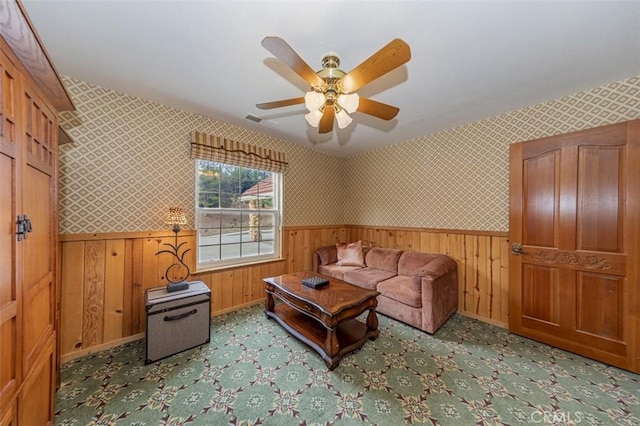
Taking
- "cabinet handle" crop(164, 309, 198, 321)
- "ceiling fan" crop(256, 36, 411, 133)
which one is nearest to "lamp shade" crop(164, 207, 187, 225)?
"cabinet handle" crop(164, 309, 198, 321)

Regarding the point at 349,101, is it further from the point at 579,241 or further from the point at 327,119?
the point at 579,241

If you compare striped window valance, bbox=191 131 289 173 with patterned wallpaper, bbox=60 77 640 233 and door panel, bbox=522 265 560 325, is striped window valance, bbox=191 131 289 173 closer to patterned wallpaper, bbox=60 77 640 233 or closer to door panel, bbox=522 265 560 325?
patterned wallpaper, bbox=60 77 640 233

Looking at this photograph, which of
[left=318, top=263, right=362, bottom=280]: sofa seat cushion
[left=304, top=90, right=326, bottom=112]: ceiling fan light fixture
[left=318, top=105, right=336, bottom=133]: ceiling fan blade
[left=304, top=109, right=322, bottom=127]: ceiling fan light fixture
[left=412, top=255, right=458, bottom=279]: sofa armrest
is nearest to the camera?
[left=304, top=90, right=326, bottom=112]: ceiling fan light fixture

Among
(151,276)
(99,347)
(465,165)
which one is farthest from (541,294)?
(99,347)

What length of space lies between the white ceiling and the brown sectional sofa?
6.43 feet

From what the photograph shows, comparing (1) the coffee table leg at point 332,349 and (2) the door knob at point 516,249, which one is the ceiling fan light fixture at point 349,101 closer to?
(1) the coffee table leg at point 332,349

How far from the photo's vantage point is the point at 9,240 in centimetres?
94

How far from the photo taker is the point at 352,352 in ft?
7.23

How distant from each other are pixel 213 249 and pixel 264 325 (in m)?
1.22

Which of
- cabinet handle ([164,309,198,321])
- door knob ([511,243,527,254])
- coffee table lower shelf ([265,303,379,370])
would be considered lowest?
coffee table lower shelf ([265,303,379,370])

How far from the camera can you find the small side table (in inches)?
81.3

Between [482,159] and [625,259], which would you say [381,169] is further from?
[625,259]

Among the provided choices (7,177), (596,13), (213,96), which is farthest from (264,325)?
(596,13)

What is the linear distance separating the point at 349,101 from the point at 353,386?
2.10 meters
